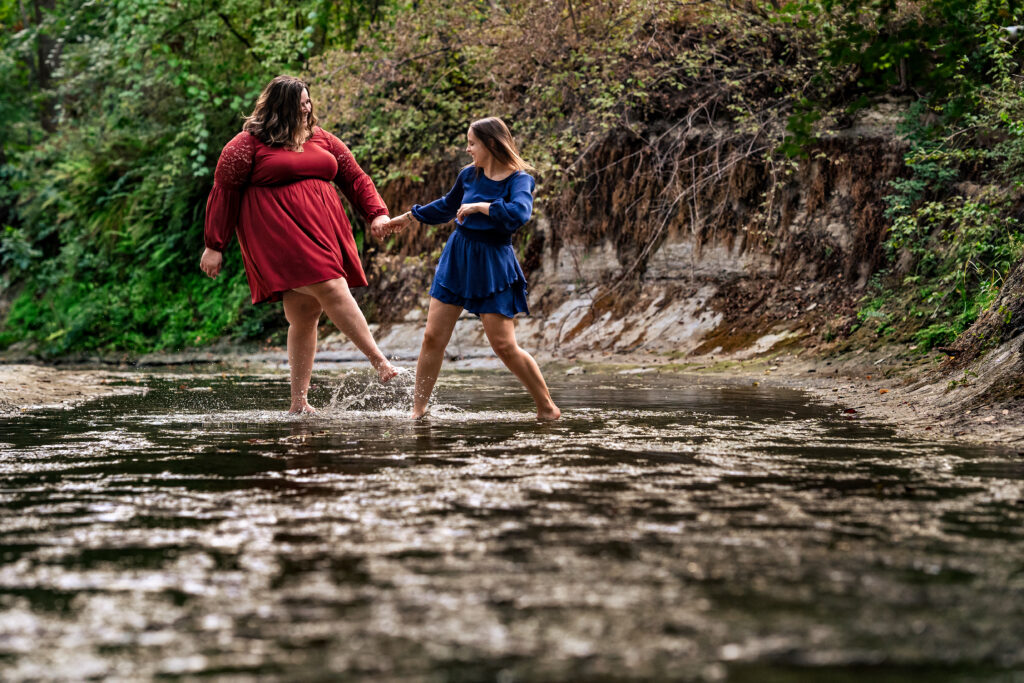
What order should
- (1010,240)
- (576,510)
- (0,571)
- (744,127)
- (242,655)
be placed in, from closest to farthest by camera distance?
(242,655) < (0,571) < (576,510) < (1010,240) < (744,127)

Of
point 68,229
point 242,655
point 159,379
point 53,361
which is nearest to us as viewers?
point 242,655

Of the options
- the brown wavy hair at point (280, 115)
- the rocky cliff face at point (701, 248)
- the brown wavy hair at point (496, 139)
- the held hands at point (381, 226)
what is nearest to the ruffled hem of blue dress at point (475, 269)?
the brown wavy hair at point (496, 139)

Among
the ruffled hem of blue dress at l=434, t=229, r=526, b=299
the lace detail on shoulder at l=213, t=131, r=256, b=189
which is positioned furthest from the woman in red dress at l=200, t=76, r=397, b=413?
the ruffled hem of blue dress at l=434, t=229, r=526, b=299

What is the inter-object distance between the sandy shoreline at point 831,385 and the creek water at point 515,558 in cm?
58

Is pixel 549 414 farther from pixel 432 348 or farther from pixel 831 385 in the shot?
pixel 831 385

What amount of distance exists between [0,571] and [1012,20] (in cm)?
958

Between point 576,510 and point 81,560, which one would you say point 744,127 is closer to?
point 576,510

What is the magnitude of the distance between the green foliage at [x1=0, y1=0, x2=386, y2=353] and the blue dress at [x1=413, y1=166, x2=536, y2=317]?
11234 millimetres

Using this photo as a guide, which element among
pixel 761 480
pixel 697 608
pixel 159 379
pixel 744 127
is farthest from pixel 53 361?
pixel 697 608

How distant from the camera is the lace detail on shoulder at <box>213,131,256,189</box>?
23.7 ft

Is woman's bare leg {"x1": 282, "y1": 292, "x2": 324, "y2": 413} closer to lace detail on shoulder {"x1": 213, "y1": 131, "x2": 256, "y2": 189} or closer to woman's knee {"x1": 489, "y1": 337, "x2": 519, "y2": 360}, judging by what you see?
lace detail on shoulder {"x1": 213, "y1": 131, "x2": 256, "y2": 189}

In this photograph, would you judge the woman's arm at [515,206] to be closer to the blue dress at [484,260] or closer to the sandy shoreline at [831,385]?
the blue dress at [484,260]

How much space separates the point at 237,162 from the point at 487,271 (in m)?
1.87

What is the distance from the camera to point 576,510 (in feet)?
12.3
